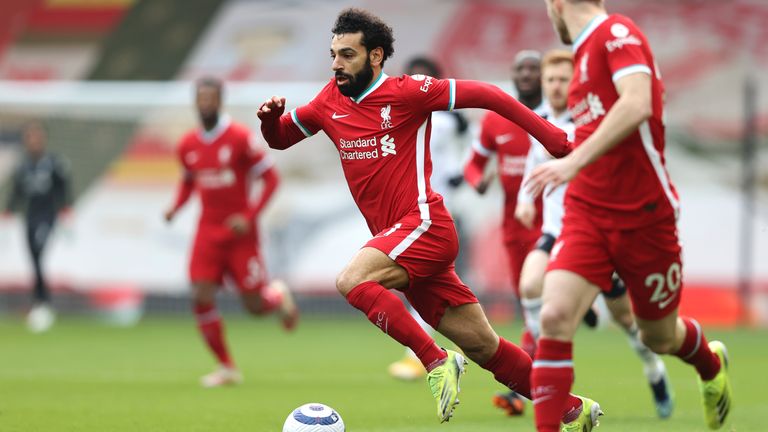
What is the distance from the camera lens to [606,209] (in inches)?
242

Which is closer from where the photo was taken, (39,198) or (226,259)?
(226,259)

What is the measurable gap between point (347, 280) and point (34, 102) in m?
14.7

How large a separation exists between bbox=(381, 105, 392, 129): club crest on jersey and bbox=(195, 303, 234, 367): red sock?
15.7 feet

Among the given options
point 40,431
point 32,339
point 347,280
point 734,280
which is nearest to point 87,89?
point 32,339

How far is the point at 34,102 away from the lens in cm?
2011

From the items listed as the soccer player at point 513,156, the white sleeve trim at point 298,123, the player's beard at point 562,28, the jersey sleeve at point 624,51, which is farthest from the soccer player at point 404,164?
the soccer player at point 513,156

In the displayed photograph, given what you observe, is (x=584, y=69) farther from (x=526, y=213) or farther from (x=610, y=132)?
(x=526, y=213)

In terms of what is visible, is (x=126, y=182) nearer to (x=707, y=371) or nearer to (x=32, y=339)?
(x=32, y=339)

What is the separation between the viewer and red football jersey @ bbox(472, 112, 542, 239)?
32.0 ft

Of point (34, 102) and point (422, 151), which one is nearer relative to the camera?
point (422, 151)

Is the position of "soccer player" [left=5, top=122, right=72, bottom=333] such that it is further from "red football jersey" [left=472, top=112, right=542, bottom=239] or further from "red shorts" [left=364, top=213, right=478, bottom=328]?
"red shorts" [left=364, top=213, right=478, bottom=328]

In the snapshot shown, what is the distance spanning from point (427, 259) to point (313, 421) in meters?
1.03

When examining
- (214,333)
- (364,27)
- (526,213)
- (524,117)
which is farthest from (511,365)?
(214,333)

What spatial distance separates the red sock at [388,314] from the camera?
6.51m
